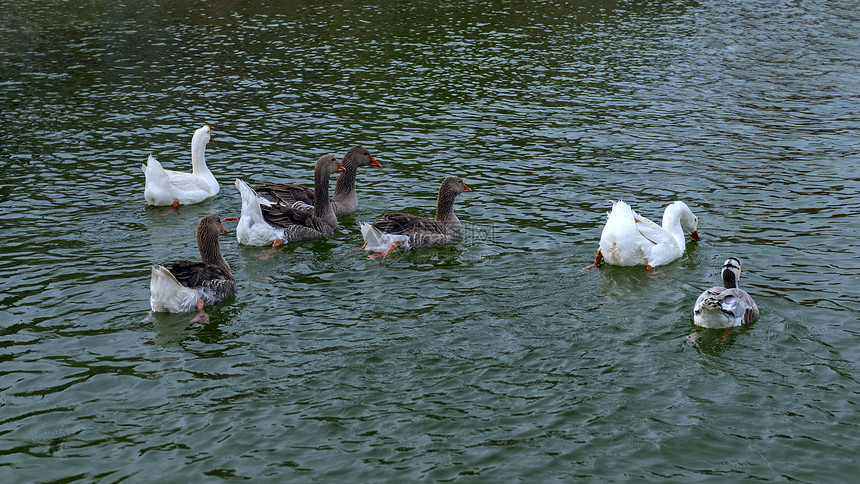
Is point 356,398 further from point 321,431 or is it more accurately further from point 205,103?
point 205,103

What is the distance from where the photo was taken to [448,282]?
45.9 ft

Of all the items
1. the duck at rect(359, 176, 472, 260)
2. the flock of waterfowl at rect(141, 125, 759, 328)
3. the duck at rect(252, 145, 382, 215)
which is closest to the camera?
the flock of waterfowl at rect(141, 125, 759, 328)

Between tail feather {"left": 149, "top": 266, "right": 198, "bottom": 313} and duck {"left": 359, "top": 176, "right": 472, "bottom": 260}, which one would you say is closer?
tail feather {"left": 149, "top": 266, "right": 198, "bottom": 313}

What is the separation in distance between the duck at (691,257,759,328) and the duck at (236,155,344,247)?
731cm

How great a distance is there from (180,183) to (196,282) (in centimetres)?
608

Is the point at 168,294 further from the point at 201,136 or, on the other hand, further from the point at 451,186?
the point at 201,136

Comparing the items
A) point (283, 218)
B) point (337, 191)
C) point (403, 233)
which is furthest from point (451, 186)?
point (283, 218)

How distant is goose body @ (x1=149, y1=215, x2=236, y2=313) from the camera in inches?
484

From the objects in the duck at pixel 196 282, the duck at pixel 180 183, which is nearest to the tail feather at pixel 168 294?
the duck at pixel 196 282

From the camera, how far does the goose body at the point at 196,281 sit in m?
12.3

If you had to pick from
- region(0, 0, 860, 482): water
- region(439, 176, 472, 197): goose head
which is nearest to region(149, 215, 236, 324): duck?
region(0, 0, 860, 482): water

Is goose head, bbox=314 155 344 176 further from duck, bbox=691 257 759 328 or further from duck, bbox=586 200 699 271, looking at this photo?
duck, bbox=691 257 759 328

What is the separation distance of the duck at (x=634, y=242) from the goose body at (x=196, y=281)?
6.27 m

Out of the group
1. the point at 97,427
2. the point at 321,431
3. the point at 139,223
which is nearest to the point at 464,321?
the point at 321,431
